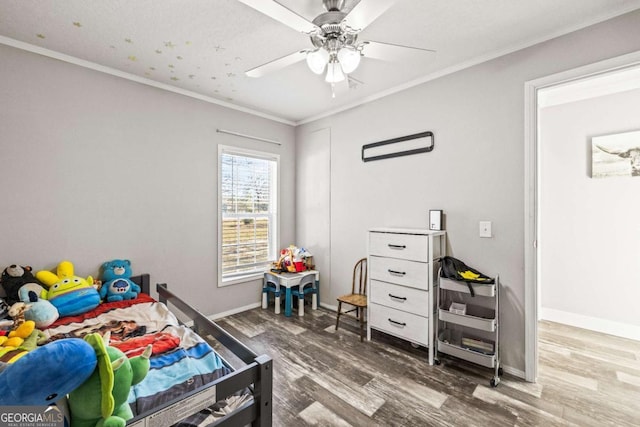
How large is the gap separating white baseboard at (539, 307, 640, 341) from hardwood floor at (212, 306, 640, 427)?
0.12 metres

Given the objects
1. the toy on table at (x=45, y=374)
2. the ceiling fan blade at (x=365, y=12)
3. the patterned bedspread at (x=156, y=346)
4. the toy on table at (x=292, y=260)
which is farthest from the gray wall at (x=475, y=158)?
the toy on table at (x=45, y=374)

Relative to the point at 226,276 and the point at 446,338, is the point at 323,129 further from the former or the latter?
the point at 446,338

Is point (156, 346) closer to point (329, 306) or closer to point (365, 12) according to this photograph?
point (365, 12)

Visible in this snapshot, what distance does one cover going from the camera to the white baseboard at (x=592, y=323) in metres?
2.80

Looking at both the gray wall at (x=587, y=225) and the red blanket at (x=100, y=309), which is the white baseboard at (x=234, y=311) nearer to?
the red blanket at (x=100, y=309)

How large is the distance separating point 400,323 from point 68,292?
2649 millimetres

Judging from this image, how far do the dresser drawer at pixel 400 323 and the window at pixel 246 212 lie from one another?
1.67m

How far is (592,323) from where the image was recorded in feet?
9.89

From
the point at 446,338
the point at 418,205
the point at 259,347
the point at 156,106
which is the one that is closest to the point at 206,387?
the point at 259,347

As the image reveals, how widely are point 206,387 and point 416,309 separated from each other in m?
1.88

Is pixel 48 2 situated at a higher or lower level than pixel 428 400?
higher

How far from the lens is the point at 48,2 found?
5.74ft

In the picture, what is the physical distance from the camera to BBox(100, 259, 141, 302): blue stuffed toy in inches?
94.1

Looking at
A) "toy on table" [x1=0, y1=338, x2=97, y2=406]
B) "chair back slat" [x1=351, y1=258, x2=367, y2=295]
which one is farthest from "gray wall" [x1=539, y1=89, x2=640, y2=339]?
"toy on table" [x1=0, y1=338, x2=97, y2=406]
